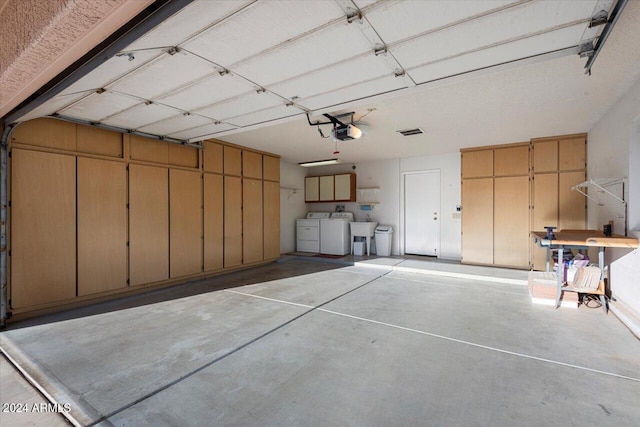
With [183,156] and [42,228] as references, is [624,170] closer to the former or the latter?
[183,156]

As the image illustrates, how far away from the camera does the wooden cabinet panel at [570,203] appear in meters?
5.27

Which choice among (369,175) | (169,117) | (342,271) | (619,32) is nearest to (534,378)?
(619,32)

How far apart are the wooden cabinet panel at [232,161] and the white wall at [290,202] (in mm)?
1929

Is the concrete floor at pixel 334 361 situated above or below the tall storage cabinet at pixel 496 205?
below

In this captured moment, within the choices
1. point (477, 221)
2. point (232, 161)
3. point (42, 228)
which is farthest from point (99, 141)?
point (477, 221)

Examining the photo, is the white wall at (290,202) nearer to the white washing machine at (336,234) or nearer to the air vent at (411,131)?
the white washing machine at (336,234)

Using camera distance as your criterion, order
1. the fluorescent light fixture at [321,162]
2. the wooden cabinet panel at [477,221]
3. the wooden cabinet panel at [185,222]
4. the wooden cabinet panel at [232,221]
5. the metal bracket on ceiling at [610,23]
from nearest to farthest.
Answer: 1. the metal bracket on ceiling at [610,23]
2. the wooden cabinet panel at [185,222]
3. the wooden cabinet panel at [232,221]
4. the wooden cabinet panel at [477,221]
5. the fluorescent light fixture at [321,162]

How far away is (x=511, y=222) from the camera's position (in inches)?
233

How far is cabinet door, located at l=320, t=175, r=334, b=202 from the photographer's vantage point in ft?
27.9

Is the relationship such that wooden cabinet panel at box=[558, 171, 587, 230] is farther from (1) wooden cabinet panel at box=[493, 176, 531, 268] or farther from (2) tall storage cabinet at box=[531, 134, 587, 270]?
(1) wooden cabinet panel at box=[493, 176, 531, 268]

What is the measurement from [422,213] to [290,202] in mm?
3763

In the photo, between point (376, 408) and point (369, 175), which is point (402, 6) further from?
point (369, 175)

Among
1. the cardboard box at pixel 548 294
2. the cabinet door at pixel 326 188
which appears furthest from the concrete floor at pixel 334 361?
the cabinet door at pixel 326 188

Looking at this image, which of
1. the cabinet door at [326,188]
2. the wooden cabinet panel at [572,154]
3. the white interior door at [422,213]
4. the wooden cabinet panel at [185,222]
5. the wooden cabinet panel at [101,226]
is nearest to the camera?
the wooden cabinet panel at [101,226]
